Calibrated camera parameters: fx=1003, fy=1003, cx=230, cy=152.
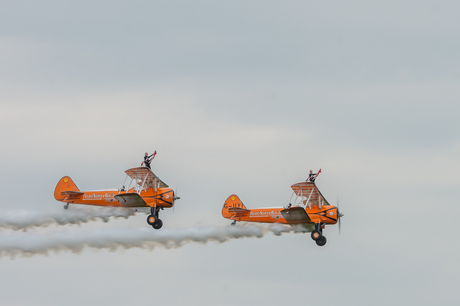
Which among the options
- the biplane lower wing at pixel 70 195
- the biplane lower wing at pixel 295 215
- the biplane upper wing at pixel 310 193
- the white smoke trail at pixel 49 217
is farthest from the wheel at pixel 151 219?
the biplane upper wing at pixel 310 193

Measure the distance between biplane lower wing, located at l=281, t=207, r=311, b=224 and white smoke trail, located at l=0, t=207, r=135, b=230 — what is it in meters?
9.70

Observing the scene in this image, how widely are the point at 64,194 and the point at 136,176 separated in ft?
15.7

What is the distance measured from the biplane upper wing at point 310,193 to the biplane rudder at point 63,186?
42.2 feet

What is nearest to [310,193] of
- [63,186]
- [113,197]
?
[113,197]

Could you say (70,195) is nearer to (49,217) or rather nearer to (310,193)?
(49,217)

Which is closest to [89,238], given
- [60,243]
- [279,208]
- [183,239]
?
[60,243]

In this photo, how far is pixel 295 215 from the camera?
5206cm

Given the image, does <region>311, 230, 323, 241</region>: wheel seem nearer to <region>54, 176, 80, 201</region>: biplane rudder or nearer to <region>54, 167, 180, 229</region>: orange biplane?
<region>54, 167, 180, 229</region>: orange biplane

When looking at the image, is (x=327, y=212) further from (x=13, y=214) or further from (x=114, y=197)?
(x=13, y=214)

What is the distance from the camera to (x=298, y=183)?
51531 mm

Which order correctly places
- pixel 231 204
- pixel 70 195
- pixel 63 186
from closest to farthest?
pixel 70 195 < pixel 231 204 < pixel 63 186

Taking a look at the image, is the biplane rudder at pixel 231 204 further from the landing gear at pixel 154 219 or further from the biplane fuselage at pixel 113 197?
the landing gear at pixel 154 219

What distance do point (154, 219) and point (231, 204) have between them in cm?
452

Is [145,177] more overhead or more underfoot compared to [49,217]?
more overhead
